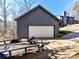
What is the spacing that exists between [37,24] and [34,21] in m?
0.68

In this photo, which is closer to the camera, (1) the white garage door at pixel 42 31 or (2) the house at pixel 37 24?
(2) the house at pixel 37 24

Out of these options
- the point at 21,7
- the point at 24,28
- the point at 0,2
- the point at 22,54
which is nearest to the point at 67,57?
the point at 22,54

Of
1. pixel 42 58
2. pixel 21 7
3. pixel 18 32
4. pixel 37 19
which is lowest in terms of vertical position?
pixel 42 58

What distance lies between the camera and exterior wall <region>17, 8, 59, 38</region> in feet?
89.5

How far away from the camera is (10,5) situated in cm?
5019

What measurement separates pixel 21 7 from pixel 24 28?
82.3ft

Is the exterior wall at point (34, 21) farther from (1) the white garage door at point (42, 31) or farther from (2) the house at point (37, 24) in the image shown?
(1) the white garage door at point (42, 31)

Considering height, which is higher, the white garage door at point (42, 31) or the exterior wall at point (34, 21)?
the exterior wall at point (34, 21)

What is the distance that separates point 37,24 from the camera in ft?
92.2

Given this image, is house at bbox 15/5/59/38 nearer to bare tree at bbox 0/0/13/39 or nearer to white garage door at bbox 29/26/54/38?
white garage door at bbox 29/26/54/38

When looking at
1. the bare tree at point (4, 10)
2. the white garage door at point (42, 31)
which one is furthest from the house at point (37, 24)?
the bare tree at point (4, 10)

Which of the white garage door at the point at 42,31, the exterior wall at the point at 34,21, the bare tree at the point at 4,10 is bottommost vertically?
the white garage door at the point at 42,31

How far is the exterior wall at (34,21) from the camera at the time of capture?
27289 mm

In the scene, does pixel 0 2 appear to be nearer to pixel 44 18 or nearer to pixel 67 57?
pixel 44 18
